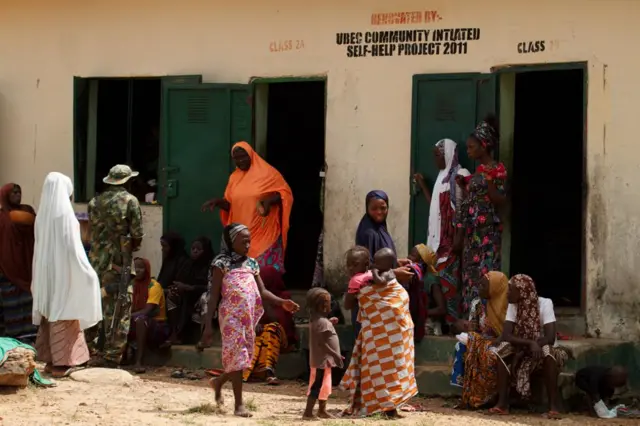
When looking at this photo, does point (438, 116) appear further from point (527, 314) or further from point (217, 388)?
point (217, 388)

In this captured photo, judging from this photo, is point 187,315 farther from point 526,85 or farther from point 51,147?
point 526,85

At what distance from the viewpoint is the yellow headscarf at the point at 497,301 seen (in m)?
9.98

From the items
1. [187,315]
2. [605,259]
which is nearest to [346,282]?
[187,315]

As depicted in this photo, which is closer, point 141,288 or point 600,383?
point 600,383

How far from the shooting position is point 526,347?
382 inches

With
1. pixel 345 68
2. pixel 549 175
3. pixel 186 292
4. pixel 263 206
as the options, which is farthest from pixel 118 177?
pixel 549 175

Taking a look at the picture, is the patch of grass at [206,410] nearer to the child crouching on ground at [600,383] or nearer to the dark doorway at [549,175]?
the child crouching on ground at [600,383]

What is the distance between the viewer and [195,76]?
480 inches

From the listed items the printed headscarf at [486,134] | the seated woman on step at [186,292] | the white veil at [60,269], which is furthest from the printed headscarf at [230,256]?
the printed headscarf at [486,134]

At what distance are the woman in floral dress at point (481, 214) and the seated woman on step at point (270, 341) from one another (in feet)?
4.78

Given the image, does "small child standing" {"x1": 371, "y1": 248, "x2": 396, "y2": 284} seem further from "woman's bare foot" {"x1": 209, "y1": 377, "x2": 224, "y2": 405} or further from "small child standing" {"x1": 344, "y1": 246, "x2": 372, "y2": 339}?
"woman's bare foot" {"x1": 209, "y1": 377, "x2": 224, "y2": 405}

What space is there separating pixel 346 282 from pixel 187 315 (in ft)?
4.58

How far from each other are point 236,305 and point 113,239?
2.40m

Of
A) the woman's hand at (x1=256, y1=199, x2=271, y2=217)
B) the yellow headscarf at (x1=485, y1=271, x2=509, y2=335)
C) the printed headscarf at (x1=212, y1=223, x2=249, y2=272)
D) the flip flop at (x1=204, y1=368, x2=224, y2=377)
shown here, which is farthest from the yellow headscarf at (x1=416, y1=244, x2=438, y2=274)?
the printed headscarf at (x1=212, y1=223, x2=249, y2=272)
